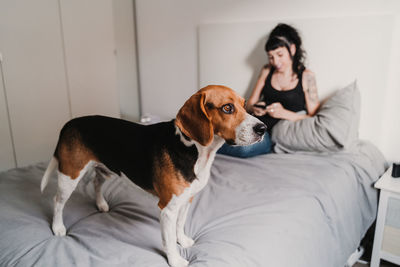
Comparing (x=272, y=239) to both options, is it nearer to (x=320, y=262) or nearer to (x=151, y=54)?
(x=320, y=262)

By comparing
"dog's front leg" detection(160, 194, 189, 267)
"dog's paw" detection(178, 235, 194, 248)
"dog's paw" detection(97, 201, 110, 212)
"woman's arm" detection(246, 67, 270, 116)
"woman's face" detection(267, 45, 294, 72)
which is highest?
"woman's face" detection(267, 45, 294, 72)

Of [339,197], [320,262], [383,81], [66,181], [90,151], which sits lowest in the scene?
[320,262]

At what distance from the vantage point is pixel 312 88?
7.33 ft

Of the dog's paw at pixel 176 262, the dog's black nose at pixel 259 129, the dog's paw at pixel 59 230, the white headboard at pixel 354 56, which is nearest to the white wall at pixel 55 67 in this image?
the white headboard at pixel 354 56

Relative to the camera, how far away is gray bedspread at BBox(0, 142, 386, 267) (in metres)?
1.12

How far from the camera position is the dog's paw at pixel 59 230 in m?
1.28

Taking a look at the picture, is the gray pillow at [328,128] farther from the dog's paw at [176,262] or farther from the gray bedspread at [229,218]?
the dog's paw at [176,262]

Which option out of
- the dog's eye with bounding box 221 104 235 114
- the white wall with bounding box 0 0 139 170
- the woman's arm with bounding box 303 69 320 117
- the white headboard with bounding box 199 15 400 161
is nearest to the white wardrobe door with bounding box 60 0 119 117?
the white wall with bounding box 0 0 139 170

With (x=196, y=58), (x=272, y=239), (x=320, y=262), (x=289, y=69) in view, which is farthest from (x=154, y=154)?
(x=196, y=58)

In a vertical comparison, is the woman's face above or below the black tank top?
above

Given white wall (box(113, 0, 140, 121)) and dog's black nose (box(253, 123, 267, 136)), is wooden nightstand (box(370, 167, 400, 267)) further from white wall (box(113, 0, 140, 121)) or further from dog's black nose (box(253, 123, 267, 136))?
white wall (box(113, 0, 140, 121))

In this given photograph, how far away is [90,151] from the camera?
131cm

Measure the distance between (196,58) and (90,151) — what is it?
1899mm

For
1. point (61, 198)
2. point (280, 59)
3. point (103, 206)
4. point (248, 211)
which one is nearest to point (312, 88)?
point (280, 59)
